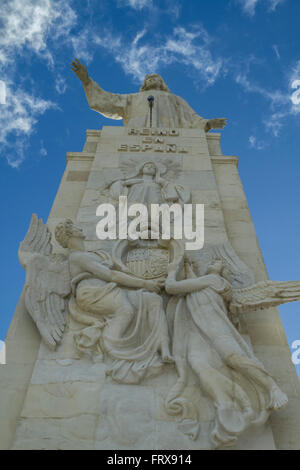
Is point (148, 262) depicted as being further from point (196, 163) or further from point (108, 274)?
point (196, 163)

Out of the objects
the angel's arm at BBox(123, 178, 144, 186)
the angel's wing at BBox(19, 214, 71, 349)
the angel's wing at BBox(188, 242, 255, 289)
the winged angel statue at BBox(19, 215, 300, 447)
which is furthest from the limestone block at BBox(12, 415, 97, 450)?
the angel's arm at BBox(123, 178, 144, 186)

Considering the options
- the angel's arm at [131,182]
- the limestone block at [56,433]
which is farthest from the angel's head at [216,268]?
the angel's arm at [131,182]

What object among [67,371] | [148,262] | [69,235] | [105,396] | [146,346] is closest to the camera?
[105,396]

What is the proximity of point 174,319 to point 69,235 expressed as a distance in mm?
1990

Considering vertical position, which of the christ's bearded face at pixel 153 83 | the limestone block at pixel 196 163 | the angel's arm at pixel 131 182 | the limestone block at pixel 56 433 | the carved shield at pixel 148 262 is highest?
the christ's bearded face at pixel 153 83

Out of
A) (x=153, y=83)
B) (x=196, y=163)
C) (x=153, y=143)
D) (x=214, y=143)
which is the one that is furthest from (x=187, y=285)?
(x=153, y=83)

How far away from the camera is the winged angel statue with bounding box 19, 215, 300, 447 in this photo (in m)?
4.25

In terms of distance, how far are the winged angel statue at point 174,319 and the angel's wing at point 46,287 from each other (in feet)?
0.04

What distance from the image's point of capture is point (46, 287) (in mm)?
5484

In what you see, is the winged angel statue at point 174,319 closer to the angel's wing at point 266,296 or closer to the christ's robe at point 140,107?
the angel's wing at point 266,296

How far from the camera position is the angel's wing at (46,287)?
515cm

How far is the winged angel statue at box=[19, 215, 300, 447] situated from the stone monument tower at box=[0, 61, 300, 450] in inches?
0.6

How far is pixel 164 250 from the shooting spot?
21.0 ft
